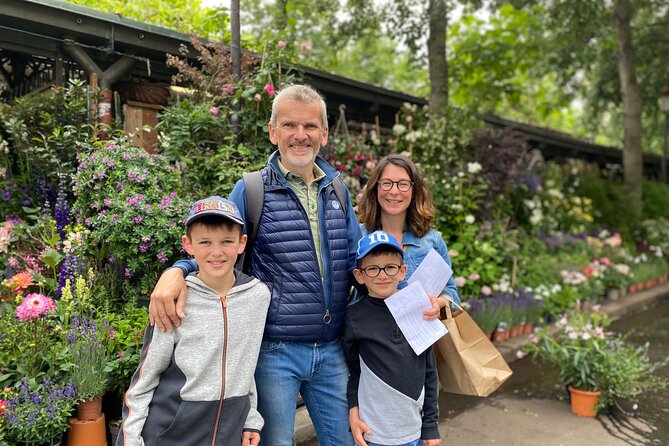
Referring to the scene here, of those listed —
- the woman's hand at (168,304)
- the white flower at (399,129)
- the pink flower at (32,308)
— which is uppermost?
the white flower at (399,129)

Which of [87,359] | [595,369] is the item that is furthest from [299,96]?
[595,369]

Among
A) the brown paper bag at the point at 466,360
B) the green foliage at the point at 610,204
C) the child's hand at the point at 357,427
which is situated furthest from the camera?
the green foliage at the point at 610,204

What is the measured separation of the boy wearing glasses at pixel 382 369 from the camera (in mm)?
2281

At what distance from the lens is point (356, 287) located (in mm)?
2445

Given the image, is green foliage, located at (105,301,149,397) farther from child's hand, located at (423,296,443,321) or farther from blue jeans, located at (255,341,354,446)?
child's hand, located at (423,296,443,321)

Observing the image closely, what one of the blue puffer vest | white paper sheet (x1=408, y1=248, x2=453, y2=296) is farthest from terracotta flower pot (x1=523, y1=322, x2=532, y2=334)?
the blue puffer vest

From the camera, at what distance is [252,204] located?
2.20 m

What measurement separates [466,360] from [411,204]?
2.73ft

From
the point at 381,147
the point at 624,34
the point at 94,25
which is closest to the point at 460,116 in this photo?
the point at 381,147

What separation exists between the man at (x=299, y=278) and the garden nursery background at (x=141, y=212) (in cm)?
129

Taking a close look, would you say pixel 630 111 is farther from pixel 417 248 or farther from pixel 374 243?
pixel 374 243

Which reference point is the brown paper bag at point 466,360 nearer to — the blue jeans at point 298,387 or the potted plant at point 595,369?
the blue jeans at point 298,387

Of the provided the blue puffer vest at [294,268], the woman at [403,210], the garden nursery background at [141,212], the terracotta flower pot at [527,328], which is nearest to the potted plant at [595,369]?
the garden nursery background at [141,212]

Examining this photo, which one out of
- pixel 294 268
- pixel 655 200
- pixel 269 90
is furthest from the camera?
pixel 655 200
